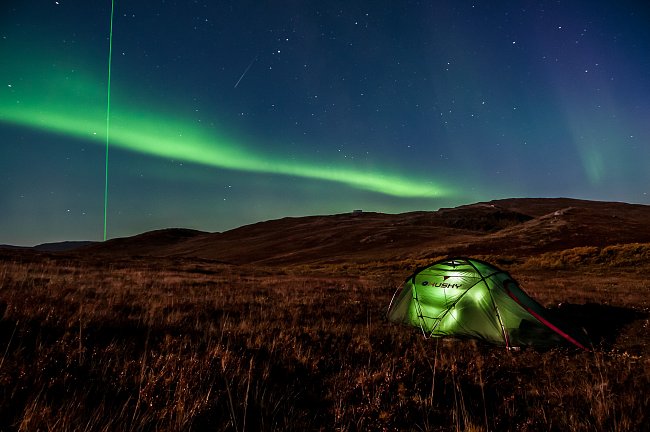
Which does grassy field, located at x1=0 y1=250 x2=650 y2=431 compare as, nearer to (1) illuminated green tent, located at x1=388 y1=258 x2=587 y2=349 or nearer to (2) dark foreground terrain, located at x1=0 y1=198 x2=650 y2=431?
(2) dark foreground terrain, located at x1=0 y1=198 x2=650 y2=431

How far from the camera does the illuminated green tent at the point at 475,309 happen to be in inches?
273

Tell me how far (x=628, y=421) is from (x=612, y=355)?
390 cm

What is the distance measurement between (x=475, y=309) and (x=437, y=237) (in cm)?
6519

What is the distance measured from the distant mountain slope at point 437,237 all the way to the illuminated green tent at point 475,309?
39995 mm

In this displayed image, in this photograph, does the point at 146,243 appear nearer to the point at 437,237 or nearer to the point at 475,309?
the point at 437,237

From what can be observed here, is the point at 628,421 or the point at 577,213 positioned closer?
the point at 628,421

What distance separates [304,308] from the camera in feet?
33.4

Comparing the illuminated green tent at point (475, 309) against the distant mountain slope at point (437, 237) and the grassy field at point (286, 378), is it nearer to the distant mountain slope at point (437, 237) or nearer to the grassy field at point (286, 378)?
the grassy field at point (286, 378)

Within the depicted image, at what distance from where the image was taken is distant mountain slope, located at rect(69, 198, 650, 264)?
46.8 m

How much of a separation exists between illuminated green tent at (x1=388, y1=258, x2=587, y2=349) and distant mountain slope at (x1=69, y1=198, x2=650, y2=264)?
131 feet

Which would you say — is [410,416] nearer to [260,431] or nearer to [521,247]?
[260,431]

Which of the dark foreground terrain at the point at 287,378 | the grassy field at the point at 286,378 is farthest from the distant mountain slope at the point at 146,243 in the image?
the dark foreground terrain at the point at 287,378

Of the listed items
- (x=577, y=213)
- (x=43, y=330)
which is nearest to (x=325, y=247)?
(x=577, y=213)

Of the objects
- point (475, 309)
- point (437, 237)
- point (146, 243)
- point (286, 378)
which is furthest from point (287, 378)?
point (146, 243)
